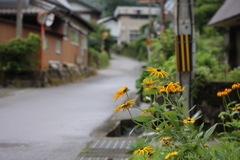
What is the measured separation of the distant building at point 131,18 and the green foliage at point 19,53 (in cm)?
5092

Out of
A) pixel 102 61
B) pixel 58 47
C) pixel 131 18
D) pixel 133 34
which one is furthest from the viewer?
pixel 133 34

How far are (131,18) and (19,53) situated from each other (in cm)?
5357

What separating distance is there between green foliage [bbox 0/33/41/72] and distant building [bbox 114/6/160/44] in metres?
50.9

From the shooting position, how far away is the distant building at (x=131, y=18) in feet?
225

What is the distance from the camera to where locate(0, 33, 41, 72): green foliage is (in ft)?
57.8

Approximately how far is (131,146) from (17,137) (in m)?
2.60

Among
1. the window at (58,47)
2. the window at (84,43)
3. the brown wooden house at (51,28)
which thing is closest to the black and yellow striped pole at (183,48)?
the brown wooden house at (51,28)

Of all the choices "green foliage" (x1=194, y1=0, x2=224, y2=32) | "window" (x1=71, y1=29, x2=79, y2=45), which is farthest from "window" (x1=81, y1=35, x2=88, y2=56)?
"green foliage" (x1=194, y1=0, x2=224, y2=32)

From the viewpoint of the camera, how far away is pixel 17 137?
7.21m

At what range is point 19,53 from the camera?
58.3 ft

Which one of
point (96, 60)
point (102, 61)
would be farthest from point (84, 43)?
point (102, 61)

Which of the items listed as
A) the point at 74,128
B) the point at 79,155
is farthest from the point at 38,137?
the point at 79,155

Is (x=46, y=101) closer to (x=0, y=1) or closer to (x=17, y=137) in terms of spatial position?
(x=17, y=137)

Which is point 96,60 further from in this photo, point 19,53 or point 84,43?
→ point 19,53
